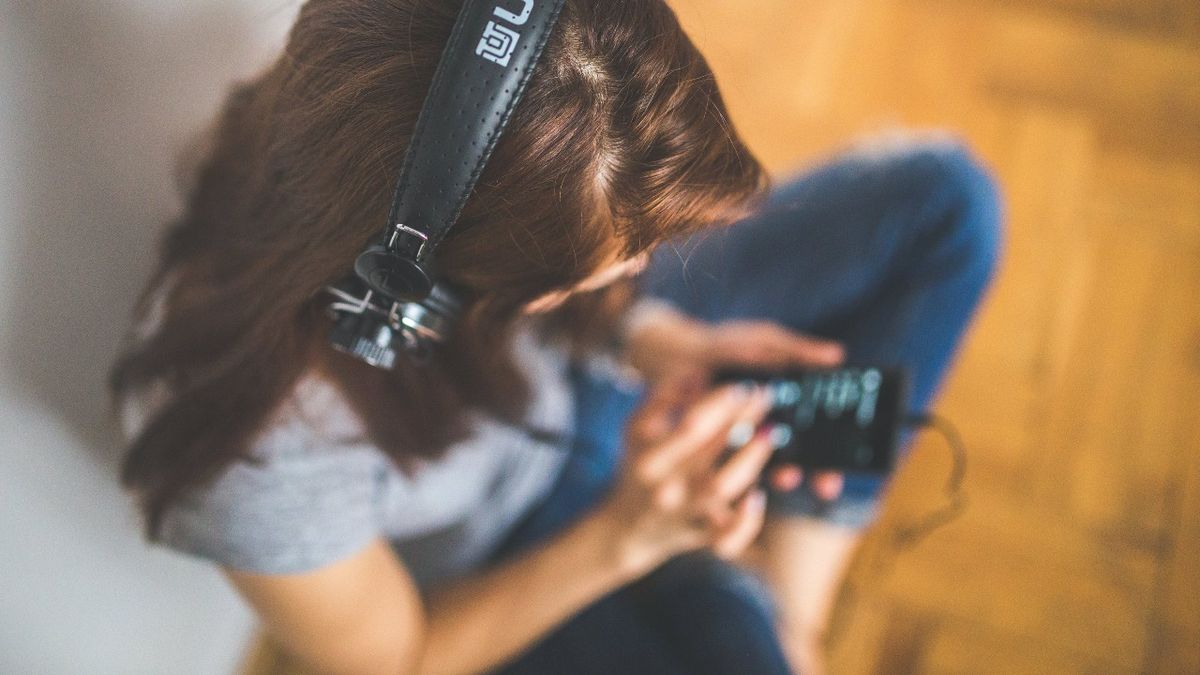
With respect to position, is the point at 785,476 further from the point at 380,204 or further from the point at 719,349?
the point at 380,204

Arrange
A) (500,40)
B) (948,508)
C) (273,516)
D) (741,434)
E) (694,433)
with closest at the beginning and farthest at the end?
(500,40)
(273,516)
(694,433)
(741,434)
(948,508)

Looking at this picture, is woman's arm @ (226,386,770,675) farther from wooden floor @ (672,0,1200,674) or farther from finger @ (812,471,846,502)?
wooden floor @ (672,0,1200,674)

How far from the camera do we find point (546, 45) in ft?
1.06

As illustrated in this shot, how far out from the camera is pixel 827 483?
2.34ft

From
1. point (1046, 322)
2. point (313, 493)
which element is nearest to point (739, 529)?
point (313, 493)

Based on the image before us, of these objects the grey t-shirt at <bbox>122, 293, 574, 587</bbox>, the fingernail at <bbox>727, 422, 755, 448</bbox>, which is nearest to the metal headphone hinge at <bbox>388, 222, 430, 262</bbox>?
the grey t-shirt at <bbox>122, 293, 574, 587</bbox>

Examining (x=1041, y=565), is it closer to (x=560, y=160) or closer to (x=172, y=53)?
(x=560, y=160)

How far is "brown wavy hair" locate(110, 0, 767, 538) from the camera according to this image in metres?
0.34

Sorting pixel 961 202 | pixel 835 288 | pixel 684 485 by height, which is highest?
pixel 961 202

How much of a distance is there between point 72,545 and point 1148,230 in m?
1.33

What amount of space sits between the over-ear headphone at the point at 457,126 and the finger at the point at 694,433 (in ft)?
0.87

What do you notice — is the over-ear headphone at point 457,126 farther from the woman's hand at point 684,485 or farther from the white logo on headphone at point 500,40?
the woman's hand at point 684,485

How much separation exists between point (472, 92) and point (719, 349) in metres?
0.51

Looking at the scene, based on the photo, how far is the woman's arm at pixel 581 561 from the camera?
1.85 ft
